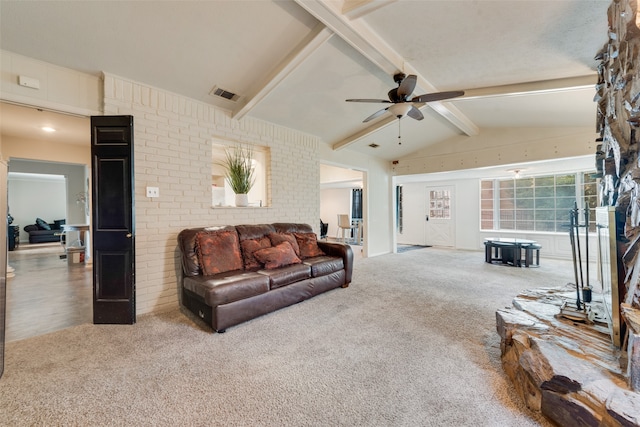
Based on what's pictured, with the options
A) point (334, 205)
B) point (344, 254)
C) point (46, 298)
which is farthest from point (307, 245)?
point (334, 205)

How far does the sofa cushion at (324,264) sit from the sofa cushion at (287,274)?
0.35ft

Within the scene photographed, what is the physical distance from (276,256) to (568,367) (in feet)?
8.56

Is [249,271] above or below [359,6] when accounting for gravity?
below

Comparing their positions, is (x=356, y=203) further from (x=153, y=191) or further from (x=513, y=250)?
(x=153, y=191)

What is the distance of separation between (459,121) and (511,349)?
4231 millimetres

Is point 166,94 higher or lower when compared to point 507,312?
higher

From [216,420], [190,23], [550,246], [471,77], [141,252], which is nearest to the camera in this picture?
[216,420]

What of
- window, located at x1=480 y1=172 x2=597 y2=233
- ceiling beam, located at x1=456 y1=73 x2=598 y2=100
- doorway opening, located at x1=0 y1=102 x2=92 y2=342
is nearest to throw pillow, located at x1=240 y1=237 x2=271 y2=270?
doorway opening, located at x1=0 y1=102 x2=92 y2=342

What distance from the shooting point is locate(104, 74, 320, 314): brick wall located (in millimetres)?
2877

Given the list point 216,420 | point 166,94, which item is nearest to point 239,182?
point 166,94

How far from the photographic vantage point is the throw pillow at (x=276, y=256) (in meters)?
3.09

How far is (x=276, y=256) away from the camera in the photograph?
3.15 m

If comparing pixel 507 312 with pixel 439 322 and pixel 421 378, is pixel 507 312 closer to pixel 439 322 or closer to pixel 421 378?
pixel 439 322

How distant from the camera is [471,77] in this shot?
3.30m
